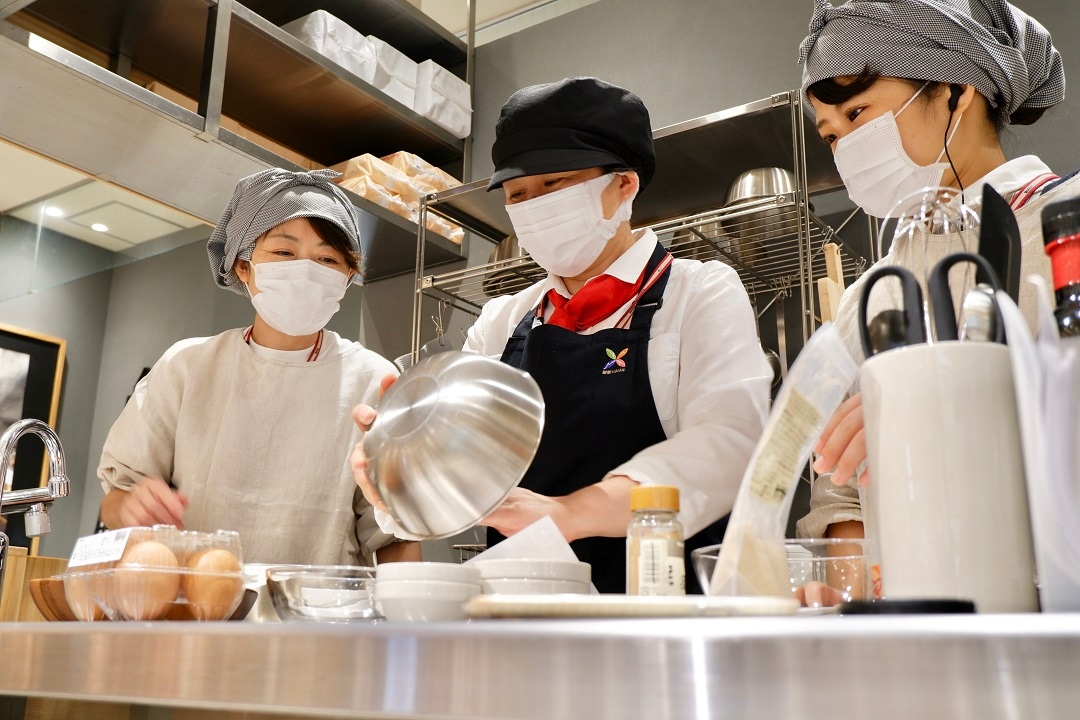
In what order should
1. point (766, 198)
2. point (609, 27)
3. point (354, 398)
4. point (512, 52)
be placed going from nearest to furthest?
point (354, 398) → point (766, 198) → point (609, 27) → point (512, 52)

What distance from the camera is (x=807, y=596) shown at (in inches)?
26.5

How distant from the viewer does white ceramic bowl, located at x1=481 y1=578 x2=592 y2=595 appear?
665mm

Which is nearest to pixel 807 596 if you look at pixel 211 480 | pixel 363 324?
pixel 211 480

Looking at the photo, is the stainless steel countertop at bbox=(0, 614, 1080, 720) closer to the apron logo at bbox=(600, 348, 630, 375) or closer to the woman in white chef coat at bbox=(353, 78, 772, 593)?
the woman in white chef coat at bbox=(353, 78, 772, 593)

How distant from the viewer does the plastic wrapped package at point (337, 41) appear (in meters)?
3.00

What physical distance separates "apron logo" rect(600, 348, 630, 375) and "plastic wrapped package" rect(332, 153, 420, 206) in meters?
1.88

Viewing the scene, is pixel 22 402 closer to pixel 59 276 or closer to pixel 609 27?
pixel 59 276

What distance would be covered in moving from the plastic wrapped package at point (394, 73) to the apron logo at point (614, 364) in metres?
2.10

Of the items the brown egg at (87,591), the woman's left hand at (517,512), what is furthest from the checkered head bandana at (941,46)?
the brown egg at (87,591)

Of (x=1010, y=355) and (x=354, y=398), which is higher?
(x=354, y=398)

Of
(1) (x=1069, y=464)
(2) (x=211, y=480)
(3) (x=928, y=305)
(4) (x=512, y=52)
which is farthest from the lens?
(4) (x=512, y=52)

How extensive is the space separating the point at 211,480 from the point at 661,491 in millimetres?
1202

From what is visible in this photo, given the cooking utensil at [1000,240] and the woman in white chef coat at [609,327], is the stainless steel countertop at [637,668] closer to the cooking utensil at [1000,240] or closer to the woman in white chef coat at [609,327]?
the cooking utensil at [1000,240]

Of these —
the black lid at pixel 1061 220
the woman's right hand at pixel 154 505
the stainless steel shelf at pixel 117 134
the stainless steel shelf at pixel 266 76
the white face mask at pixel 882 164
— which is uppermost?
the stainless steel shelf at pixel 266 76
